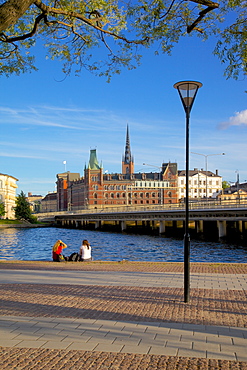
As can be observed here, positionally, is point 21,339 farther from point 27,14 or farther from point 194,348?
point 27,14

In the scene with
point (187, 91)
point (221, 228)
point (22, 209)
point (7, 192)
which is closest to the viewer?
point (187, 91)

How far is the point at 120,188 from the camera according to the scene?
152625 mm

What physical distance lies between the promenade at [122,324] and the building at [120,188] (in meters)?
132

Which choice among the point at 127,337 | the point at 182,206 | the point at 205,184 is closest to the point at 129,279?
the point at 127,337

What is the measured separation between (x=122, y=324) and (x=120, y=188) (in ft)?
475

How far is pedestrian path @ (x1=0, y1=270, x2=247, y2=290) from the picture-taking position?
12.5 meters

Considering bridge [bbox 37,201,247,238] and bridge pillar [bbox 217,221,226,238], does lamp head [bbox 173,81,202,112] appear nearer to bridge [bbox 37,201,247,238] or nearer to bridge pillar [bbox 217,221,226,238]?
bridge [bbox 37,201,247,238]

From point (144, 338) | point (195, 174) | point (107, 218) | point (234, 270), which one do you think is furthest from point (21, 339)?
point (195, 174)

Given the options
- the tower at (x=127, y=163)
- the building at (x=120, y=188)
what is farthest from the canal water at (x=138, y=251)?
the tower at (x=127, y=163)

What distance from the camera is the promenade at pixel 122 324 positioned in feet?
19.5

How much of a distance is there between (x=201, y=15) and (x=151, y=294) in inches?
273

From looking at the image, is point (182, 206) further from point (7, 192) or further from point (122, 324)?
point (7, 192)

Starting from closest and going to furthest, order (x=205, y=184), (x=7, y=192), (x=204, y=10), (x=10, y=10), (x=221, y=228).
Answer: (x=10, y=10), (x=204, y=10), (x=221, y=228), (x=7, y=192), (x=205, y=184)

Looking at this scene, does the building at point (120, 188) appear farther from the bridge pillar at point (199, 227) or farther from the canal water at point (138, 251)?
the canal water at point (138, 251)
